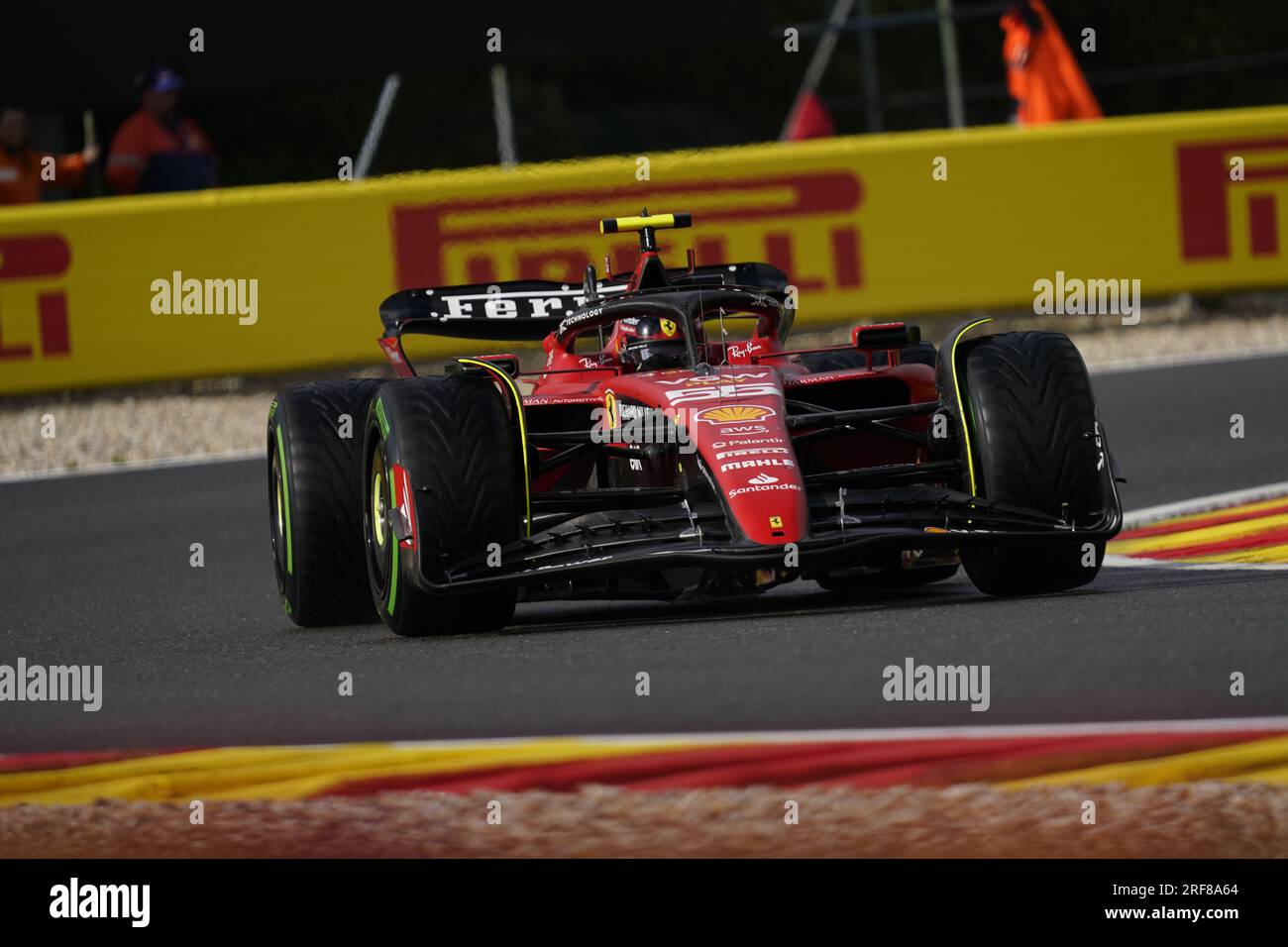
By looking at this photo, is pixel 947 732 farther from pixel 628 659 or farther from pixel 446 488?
pixel 446 488

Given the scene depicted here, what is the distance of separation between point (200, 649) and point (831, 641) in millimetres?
2270

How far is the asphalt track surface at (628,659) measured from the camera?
5.93 m

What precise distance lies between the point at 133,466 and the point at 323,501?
718 centimetres

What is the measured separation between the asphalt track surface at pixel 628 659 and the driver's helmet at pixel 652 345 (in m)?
0.88

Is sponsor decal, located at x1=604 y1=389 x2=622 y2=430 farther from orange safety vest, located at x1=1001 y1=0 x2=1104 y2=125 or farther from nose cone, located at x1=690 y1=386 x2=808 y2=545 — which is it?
orange safety vest, located at x1=1001 y1=0 x2=1104 y2=125

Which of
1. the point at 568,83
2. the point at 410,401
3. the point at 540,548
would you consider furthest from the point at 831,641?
the point at 568,83

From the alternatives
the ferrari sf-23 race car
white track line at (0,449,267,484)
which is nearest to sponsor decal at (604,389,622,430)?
the ferrari sf-23 race car

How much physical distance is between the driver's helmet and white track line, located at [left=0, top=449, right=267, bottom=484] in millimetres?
6855

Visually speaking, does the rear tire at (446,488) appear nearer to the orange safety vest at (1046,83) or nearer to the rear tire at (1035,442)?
the rear tire at (1035,442)

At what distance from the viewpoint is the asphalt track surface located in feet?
19.5

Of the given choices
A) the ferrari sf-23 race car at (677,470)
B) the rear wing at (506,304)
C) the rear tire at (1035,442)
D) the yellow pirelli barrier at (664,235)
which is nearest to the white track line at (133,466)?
the yellow pirelli barrier at (664,235)

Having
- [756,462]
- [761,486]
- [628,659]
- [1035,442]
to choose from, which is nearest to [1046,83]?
[1035,442]

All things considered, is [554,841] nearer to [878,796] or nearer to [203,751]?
[878,796]

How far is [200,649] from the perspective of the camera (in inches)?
320
